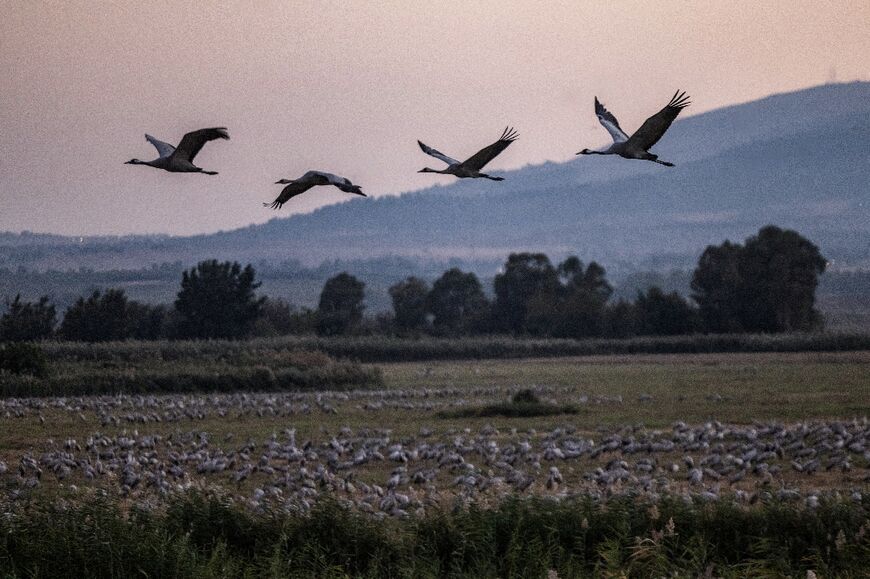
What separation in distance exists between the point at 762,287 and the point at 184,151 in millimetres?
65642

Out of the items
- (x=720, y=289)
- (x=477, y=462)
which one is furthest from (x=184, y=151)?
(x=720, y=289)

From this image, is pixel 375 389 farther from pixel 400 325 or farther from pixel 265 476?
pixel 400 325

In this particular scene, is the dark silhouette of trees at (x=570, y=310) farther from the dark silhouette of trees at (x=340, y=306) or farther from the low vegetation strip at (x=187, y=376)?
the low vegetation strip at (x=187, y=376)

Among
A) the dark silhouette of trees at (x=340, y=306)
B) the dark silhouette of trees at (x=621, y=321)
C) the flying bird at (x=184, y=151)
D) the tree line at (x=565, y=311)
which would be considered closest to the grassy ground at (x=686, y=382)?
the dark silhouette of trees at (x=621, y=321)

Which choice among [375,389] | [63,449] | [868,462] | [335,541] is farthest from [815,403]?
[335,541]

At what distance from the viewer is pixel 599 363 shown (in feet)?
209

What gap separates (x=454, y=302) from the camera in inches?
3612

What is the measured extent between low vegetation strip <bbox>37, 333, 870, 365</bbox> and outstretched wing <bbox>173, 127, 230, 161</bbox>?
136ft

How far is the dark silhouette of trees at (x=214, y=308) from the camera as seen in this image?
74.7 metres

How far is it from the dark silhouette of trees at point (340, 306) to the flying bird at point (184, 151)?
65725 millimetres

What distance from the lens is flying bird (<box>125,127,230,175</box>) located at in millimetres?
15562

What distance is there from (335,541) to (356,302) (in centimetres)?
7601

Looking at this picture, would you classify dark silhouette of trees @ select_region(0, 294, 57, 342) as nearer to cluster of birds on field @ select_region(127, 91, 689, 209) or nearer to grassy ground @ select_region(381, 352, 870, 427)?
grassy ground @ select_region(381, 352, 870, 427)

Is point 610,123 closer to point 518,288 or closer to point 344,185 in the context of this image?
point 344,185
